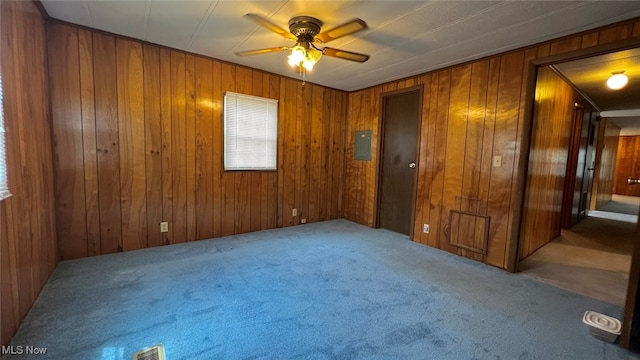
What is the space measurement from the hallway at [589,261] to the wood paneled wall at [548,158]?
0.20 m

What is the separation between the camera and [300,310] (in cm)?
198

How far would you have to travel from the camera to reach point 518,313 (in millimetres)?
2035

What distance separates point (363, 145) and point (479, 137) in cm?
187

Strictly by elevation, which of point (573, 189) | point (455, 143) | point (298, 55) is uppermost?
point (298, 55)

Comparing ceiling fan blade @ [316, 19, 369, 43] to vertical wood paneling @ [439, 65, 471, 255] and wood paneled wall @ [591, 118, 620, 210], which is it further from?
wood paneled wall @ [591, 118, 620, 210]

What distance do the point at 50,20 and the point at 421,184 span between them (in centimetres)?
439

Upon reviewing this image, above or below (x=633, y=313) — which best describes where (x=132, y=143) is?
above

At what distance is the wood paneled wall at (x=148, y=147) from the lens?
2.65 metres

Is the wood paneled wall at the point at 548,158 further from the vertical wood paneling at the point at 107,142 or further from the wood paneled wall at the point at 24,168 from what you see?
the vertical wood paneling at the point at 107,142

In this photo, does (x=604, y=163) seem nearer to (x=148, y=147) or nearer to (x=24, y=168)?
(x=148, y=147)

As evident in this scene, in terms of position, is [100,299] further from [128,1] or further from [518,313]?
[518,313]

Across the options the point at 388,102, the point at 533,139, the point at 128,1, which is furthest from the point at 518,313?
the point at 128,1

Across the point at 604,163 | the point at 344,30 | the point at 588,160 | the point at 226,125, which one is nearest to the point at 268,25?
the point at 344,30

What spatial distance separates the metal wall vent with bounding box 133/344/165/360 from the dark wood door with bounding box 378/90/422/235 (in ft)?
10.6
